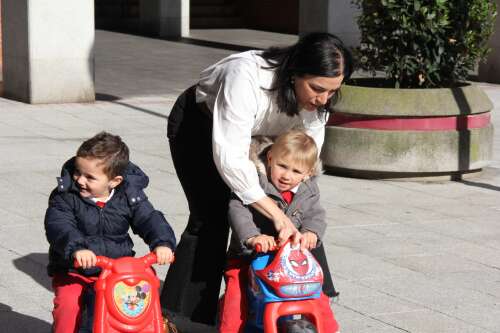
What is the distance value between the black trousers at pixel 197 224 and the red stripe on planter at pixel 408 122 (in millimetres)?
4219

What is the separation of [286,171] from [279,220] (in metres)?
0.26

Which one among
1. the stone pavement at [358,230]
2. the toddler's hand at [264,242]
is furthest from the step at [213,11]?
the toddler's hand at [264,242]

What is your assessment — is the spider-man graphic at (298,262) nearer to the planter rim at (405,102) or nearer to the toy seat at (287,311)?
the toy seat at (287,311)

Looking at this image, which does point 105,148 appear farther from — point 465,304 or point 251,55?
point 465,304

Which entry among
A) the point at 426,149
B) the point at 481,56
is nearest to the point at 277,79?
the point at 426,149

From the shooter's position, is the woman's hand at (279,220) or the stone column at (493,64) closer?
the woman's hand at (279,220)

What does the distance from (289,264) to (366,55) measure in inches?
209

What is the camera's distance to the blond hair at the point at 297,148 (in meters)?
4.50

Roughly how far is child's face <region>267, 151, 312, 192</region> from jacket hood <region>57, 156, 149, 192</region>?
0.54m

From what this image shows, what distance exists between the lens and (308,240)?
4395 mm

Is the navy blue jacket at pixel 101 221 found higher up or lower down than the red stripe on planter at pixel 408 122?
higher up

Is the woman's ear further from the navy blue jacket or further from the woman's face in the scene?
the woman's face

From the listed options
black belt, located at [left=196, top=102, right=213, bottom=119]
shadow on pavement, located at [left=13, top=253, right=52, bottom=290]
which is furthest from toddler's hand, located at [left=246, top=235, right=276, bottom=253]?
shadow on pavement, located at [left=13, top=253, right=52, bottom=290]

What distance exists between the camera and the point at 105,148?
172 inches
